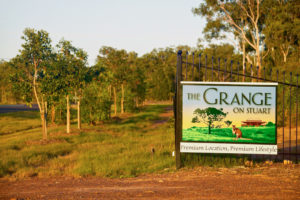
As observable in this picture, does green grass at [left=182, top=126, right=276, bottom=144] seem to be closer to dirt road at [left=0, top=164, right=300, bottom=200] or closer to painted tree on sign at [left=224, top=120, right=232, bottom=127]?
painted tree on sign at [left=224, top=120, right=232, bottom=127]

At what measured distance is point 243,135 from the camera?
9.19m

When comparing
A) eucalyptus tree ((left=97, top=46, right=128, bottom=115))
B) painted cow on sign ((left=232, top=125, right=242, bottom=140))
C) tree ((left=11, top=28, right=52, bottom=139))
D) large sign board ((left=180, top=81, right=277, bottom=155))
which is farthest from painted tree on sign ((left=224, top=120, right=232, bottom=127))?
eucalyptus tree ((left=97, top=46, right=128, bottom=115))

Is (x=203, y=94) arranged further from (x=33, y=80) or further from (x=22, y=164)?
(x=33, y=80)

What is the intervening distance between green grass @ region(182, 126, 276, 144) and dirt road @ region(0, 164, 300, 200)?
83cm

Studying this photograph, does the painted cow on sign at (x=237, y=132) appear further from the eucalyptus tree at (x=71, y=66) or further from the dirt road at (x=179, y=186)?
the eucalyptus tree at (x=71, y=66)

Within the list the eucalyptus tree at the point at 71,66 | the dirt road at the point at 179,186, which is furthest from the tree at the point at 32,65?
the dirt road at the point at 179,186

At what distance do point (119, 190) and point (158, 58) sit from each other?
339 ft

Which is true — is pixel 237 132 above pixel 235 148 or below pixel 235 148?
above

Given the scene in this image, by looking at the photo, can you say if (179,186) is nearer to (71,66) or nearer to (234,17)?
(71,66)

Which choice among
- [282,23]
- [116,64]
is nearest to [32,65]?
[116,64]

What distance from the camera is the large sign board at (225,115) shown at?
9.18m

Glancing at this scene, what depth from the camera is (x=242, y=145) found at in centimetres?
911

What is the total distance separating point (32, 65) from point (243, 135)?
1260 cm

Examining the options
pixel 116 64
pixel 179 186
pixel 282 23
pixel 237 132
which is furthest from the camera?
pixel 116 64
